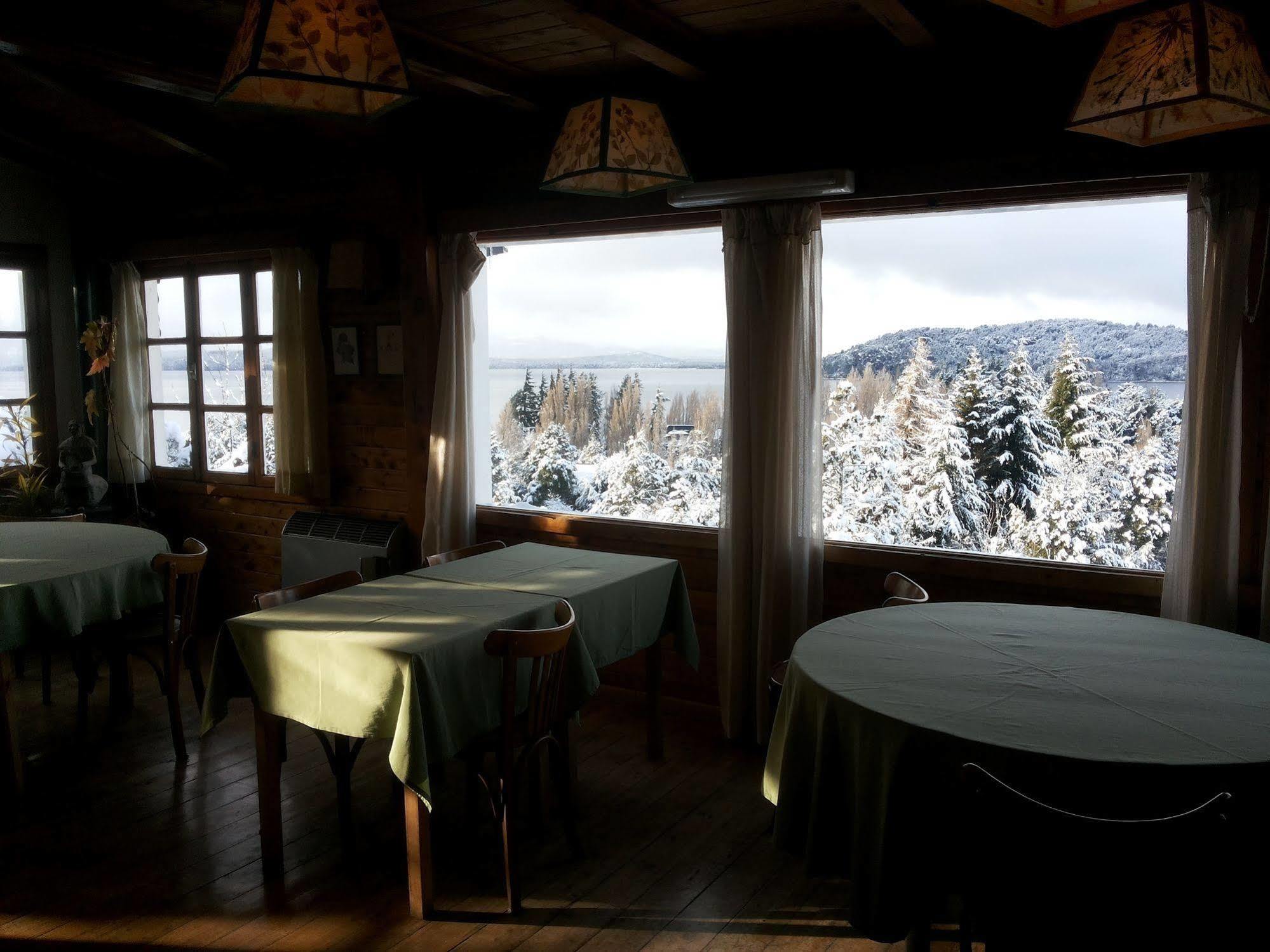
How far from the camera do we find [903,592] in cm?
306

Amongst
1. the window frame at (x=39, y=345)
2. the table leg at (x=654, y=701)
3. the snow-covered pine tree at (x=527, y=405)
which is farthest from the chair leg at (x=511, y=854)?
the window frame at (x=39, y=345)

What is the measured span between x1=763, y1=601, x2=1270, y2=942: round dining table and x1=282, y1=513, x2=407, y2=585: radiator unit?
2.84 metres

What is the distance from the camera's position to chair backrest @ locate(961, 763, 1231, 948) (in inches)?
61.7

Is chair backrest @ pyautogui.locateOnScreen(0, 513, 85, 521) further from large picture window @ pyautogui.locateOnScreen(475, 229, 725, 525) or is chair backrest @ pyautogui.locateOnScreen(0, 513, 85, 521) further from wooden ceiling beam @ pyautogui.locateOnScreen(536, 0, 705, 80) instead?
wooden ceiling beam @ pyautogui.locateOnScreen(536, 0, 705, 80)

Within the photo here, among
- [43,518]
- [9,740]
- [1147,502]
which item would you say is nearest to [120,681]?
[9,740]

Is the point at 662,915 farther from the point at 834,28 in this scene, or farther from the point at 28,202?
the point at 28,202

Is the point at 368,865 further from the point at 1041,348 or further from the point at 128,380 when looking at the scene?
the point at 128,380

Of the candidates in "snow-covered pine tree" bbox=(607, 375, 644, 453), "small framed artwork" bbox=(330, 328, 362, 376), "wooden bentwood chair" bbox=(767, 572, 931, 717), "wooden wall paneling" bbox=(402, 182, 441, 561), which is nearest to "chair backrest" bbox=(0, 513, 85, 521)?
"small framed artwork" bbox=(330, 328, 362, 376)

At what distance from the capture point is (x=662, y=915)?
2.61 m

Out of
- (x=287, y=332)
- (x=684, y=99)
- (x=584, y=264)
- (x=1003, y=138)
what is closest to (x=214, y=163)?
(x=287, y=332)

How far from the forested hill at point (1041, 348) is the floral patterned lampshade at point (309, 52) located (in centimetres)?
220

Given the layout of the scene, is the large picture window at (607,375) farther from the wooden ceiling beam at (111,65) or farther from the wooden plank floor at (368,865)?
the wooden ceiling beam at (111,65)

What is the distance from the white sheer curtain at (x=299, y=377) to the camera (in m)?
4.97

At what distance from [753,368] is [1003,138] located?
121cm
